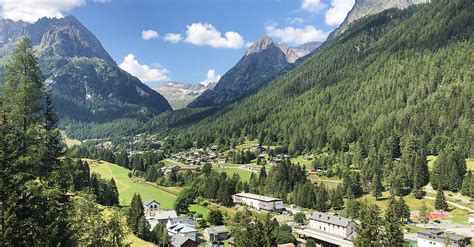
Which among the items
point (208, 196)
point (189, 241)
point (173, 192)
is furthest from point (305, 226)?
point (173, 192)

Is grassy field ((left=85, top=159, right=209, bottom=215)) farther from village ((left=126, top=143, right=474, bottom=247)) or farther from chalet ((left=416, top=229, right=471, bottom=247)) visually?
chalet ((left=416, top=229, right=471, bottom=247))

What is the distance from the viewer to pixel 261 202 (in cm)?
13138

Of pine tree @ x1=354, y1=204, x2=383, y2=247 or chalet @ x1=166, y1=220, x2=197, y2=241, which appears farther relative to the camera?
chalet @ x1=166, y1=220, x2=197, y2=241

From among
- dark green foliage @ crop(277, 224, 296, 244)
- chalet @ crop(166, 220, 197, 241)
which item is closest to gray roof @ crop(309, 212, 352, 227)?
dark green foliage @ crop(277, 224, 296, 244)

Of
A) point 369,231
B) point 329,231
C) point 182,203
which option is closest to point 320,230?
point 329,231

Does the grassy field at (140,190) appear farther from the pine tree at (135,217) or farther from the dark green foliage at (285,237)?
the dark green foliage at (285,237)

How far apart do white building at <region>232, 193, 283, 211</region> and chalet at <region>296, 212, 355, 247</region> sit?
23.3 m

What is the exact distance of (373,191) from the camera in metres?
134

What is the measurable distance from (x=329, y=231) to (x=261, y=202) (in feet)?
108

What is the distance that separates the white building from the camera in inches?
5084

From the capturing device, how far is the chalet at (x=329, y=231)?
97.0 m

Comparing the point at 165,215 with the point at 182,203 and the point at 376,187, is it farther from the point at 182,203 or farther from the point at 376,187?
the point at 376,187

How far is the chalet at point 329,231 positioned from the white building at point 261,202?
23291 mm

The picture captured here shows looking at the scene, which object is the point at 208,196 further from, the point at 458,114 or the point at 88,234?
the point at 458,114
